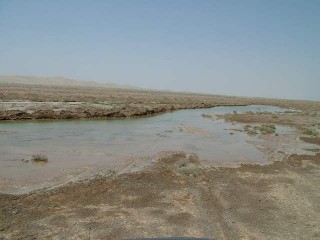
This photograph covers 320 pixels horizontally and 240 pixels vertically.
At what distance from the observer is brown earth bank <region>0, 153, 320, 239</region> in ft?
33.0

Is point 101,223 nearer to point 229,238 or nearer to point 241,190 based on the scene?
point 229,238

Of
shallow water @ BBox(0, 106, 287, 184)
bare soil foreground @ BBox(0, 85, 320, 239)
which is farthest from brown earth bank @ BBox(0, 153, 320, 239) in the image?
shallow water @ BBox(0, 106, 287, 184)

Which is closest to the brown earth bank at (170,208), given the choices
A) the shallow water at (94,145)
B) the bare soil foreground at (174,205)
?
the bare soil foreground at (174,205)

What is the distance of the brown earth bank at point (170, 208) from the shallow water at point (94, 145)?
3549mm

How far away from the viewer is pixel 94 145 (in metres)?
25.0

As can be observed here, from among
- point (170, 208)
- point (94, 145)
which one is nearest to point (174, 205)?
point (170, 208)

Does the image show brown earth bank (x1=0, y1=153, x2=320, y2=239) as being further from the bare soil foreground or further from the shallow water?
the shallow water

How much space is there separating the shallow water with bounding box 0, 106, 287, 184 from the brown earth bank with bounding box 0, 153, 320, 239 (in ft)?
11.6

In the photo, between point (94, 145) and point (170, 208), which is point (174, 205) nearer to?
point (170, 208)

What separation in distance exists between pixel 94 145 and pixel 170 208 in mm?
14113

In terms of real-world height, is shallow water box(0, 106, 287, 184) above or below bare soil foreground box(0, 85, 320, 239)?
below

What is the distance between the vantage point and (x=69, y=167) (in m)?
17.7

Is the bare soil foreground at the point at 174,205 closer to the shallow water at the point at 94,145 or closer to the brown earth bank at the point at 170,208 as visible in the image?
the brown earth bank at the point at 170,208

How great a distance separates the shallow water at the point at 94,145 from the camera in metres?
18.3
